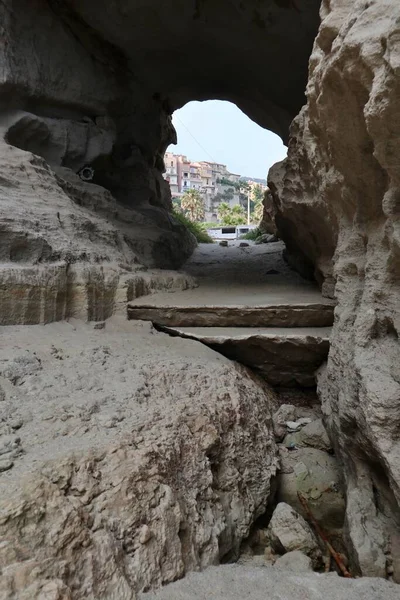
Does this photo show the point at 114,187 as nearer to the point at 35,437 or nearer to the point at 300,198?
the point at 300,198

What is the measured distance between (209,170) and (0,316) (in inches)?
2367

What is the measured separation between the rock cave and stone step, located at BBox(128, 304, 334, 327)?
2 centimetres

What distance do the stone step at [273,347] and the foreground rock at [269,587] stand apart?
8.28 ft

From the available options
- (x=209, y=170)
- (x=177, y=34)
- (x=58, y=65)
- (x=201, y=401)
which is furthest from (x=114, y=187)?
(x=209, y=170)

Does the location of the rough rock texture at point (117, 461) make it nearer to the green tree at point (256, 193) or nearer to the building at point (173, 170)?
the green tree at point (256, 193)

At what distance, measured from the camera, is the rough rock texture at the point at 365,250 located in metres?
2.21

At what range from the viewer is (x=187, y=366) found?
Answer: 3.75 meters

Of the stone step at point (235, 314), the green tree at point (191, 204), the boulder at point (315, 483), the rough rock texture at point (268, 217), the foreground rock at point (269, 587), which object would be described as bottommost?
the boulder at point (315, 483)

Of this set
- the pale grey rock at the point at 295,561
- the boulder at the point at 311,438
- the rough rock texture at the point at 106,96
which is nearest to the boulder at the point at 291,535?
the pale grey rock at the point at 295,561

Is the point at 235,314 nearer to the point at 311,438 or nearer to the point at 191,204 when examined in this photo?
the point at 311,438

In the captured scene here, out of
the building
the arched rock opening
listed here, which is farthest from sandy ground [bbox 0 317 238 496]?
the building

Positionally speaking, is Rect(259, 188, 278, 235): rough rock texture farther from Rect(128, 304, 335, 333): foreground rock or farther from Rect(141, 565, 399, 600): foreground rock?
Rect(141, 565, 399, 600): foreground rock

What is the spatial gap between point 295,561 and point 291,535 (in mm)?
261

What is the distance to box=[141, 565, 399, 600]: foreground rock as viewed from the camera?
1.87 m
